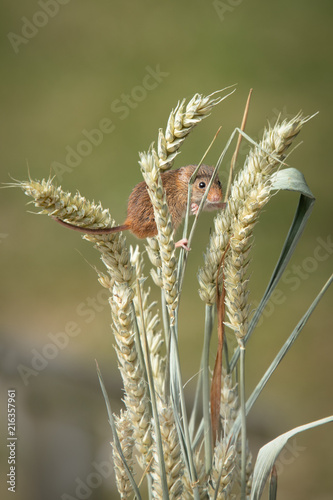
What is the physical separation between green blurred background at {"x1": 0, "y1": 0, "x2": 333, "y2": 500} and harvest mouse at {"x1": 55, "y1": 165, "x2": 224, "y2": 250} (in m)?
0.48

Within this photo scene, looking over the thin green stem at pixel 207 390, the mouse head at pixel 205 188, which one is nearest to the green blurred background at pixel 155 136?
the mouse head at pixel 205 188

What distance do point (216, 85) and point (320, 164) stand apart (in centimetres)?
28

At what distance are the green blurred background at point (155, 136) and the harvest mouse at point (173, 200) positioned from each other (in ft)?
1.59

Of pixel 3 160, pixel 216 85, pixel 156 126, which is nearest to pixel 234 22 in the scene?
pixel 216 85

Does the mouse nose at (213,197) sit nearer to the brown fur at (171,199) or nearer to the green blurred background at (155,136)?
the brown fur at (171,199)

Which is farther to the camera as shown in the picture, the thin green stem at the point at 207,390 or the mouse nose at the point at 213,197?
the mouse nose at the point at 213,197

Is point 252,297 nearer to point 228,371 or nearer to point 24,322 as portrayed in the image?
point 24,322

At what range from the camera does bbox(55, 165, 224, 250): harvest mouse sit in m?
0.50

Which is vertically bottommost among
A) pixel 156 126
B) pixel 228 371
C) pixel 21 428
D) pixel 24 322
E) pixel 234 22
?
pixel 228 371

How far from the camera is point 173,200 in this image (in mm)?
554

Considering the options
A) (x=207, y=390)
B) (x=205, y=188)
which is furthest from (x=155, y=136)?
(x=207, y=390)

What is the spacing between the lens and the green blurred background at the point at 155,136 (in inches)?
43.4

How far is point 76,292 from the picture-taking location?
117 cm

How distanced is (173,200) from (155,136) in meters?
0.68
